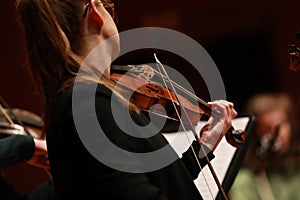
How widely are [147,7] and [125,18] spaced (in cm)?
13

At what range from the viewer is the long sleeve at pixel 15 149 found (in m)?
1.26

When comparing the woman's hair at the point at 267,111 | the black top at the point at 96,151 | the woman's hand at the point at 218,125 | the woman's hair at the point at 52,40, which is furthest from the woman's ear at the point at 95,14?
the woman's hair at the point at 267,111

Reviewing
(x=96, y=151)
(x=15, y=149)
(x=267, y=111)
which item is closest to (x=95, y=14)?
(x=96, y=151)

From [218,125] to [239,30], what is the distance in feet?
7.74

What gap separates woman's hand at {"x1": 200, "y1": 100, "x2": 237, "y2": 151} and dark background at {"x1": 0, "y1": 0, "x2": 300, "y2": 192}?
2022mm

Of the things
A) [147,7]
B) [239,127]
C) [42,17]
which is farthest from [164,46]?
[42,17]

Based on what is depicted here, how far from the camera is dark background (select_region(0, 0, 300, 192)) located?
316 centimetres

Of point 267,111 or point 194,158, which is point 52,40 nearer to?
→ point 194,158

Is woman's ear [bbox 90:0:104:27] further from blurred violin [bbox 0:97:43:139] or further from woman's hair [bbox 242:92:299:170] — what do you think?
woman's hair [bbox 242:92:299:170]

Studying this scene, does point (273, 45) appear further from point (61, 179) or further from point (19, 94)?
point (61, 179)

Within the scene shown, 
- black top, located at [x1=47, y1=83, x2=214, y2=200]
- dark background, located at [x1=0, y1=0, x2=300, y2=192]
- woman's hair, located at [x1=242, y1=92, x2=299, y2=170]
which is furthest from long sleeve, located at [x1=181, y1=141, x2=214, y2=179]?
dark background, located at [x1=0, y1=0, x2=300, y2=192]

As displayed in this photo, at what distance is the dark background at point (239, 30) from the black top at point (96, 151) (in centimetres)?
220

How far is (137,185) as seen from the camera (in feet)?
2.66

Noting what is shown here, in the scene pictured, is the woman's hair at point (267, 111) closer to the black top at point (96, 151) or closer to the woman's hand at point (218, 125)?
the woman's hand at point (218, 125)
